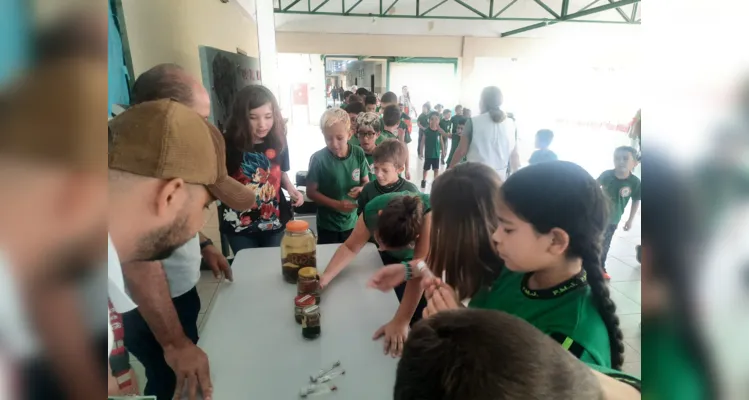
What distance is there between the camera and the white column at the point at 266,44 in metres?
2.08

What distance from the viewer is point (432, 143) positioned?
12.7 ft

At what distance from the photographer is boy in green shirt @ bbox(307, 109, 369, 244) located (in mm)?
1544

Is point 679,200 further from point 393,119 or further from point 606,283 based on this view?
point 393,119

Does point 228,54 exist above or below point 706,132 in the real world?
above

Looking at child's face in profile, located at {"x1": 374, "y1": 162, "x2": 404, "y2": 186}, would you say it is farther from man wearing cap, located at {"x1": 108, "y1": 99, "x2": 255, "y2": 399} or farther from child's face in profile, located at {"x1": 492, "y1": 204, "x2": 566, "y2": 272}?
man wearing cap, located at {"x1": 108, "y1": 99, "x2": 255, "y2": 399}

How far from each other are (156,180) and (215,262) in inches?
30.6

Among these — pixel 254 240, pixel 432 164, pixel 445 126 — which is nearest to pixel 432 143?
pixel 432 164

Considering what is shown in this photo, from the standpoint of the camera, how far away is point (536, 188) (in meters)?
0.45

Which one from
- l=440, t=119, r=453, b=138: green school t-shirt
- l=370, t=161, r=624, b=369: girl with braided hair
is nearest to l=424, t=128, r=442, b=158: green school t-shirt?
l=440, t=119, r=453, b=138: green school t-shirt

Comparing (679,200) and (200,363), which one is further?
(200,363)

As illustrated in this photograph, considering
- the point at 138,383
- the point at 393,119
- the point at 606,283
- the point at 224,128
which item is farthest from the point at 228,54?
the point at 393,119

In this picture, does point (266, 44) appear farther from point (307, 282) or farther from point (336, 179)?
point (307, 282)

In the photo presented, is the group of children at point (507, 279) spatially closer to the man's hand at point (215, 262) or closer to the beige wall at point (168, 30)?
the man's hand at point (215, 262)

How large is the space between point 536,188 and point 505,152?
47 cm
